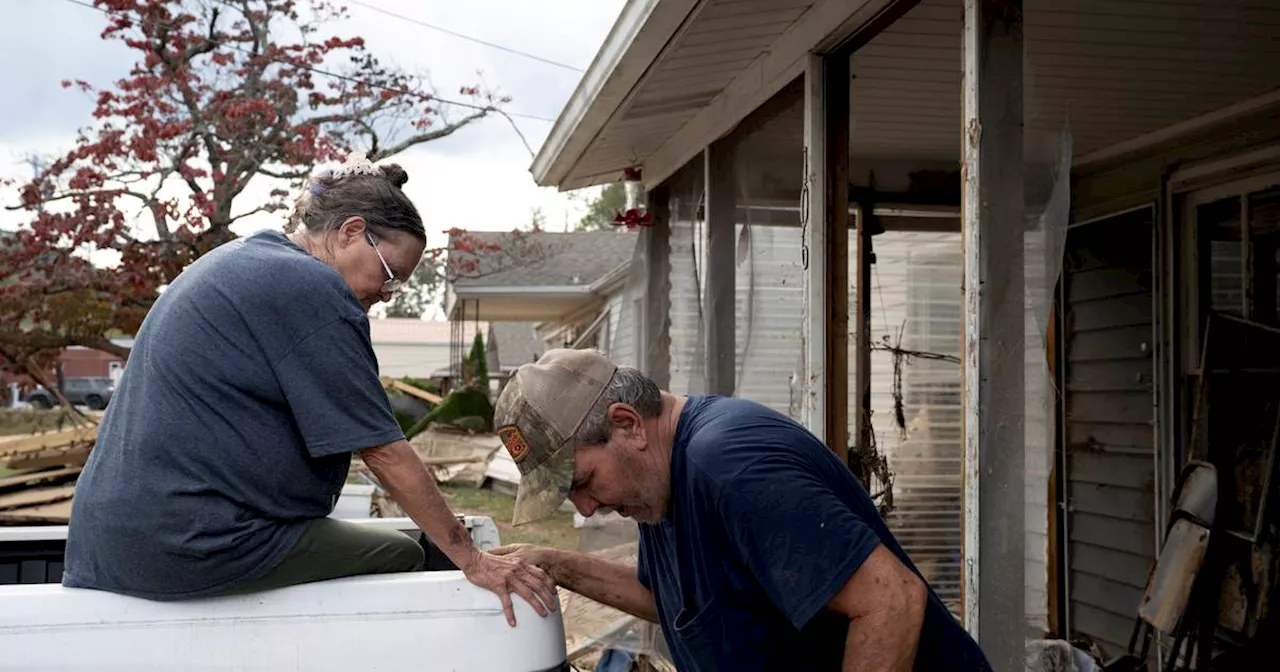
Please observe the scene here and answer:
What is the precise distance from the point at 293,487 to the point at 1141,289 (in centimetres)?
514

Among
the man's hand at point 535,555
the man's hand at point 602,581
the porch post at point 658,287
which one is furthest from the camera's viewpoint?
the porch post at point 658,287

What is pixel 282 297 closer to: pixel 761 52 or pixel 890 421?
pixel 761 52

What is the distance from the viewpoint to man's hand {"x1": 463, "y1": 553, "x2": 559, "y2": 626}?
7.50 feet

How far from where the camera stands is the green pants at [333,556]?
2.28 metres

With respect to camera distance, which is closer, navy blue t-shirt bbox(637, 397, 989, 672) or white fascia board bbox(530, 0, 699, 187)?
navy blue t-shirt bbox(637, 397, 989, 672)

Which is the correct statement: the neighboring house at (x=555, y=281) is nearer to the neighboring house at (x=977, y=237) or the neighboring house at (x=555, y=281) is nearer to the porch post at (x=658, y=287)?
the porch post at (x=658, y=287)

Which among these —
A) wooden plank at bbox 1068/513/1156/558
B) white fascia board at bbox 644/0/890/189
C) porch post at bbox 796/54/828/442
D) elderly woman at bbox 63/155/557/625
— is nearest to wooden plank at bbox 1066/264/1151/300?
wooden plank at bbox 1068/513/1156/558

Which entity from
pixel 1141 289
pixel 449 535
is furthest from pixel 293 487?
pixel 1141 289

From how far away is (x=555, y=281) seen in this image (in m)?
20.1

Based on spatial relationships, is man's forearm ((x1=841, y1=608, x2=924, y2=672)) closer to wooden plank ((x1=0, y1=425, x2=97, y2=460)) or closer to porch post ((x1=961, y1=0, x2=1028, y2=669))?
porch post ((x1=961, y1=0, x2=1028, y2=669))

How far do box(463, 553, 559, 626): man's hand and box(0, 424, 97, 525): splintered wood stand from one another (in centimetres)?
208

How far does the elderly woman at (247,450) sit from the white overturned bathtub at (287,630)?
0.15 feet

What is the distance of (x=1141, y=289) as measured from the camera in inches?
243

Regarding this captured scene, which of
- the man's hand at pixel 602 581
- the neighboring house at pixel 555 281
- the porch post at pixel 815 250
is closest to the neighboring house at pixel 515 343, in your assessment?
the neighboring house at pixel 555 281
